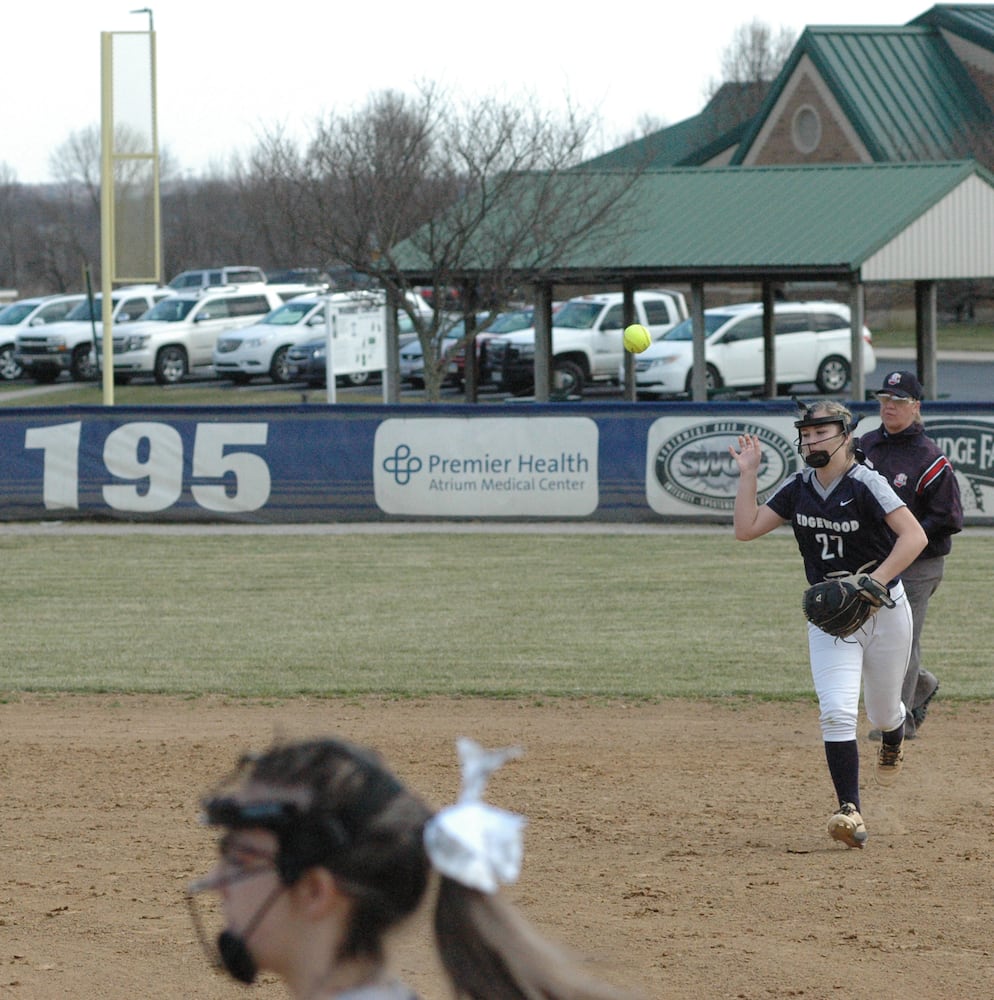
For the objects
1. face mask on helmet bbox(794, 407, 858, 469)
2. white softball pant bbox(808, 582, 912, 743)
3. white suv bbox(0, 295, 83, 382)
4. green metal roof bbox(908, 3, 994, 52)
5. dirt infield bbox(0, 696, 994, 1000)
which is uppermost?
green metal roof bbox(908, 3, 994, 52)

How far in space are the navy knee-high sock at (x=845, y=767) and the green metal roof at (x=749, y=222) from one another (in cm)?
2024

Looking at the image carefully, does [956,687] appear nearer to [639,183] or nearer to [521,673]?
[521,673]

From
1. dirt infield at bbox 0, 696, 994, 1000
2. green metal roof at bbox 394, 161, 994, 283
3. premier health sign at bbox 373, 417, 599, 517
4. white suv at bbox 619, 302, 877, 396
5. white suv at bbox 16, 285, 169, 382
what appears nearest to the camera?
dirt infield at bbox 0, 696, 994, 1000

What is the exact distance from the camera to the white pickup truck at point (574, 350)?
3422 centimetres

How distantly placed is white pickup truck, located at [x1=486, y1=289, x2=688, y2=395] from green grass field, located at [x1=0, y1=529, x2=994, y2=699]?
15756mm

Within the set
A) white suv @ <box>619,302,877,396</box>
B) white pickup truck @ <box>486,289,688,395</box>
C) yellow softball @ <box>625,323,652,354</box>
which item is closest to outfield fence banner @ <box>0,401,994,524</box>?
yellow softball @ <box>625,323,652,354</box>

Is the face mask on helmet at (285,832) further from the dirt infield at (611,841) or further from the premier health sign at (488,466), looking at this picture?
the premier health sign at (488,466)

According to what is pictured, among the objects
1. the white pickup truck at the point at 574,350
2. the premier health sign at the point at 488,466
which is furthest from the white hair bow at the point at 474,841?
the white pickup truck at the point at 574,350

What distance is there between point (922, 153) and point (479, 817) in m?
42.7

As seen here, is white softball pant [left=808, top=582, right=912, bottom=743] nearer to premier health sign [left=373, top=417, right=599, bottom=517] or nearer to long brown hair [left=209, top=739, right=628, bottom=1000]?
long brown hair [left=209, top=739, right=628, bottom=1000]

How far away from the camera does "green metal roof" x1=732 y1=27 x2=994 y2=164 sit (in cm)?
4172

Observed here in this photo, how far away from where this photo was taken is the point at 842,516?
7164mm

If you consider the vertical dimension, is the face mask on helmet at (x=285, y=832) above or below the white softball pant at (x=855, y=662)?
above

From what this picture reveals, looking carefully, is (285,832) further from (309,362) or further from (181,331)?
(181,331)
